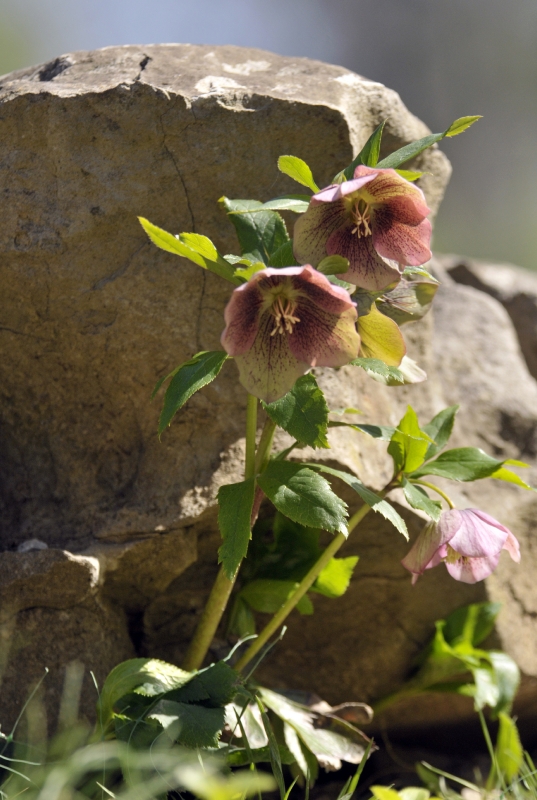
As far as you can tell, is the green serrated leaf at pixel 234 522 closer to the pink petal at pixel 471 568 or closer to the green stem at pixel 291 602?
the green stem at pixel 291 602

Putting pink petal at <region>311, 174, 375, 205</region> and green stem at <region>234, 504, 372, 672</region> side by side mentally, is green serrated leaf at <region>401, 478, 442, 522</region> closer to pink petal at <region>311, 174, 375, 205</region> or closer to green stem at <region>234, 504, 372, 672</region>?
green stem at <region>234, 504, 372, 672</region>

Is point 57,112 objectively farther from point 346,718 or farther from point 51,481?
point 346,718

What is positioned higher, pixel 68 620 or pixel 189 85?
pixel 189 85

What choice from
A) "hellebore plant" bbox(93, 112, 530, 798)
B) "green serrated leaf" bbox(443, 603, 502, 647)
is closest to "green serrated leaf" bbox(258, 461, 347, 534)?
"hellebore plant" bbox(93, 112, 530, 798)

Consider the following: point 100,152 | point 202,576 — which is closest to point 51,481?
point 202,576

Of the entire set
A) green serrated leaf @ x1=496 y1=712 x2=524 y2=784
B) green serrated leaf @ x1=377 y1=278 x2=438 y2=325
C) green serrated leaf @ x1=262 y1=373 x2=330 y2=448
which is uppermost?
green serrated leaf @ x1=377 y1=278 x2=438 y2=325
